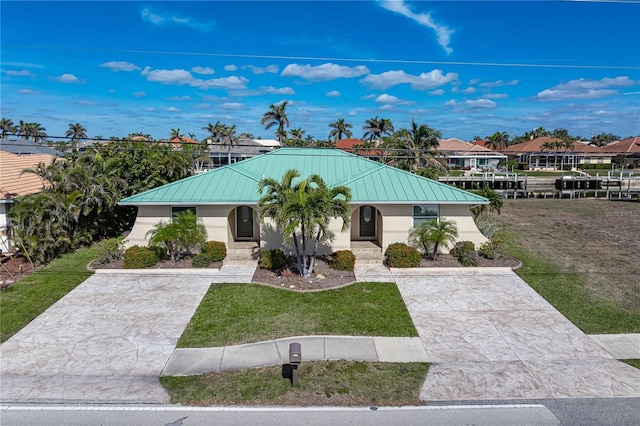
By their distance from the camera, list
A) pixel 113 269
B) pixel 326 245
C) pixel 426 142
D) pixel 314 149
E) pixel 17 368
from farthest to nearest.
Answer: pixel 426 142 < pixel 314 149 < pixel 326 245 < pixel 113 269 < pixel 17 368

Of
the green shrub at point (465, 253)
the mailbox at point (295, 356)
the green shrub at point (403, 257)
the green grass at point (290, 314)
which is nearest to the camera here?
the mailbox at point (295, 356)

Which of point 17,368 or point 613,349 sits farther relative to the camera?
point 613,349

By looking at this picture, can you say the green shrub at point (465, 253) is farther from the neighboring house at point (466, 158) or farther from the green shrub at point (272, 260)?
the neighboring house at point (466, 158)

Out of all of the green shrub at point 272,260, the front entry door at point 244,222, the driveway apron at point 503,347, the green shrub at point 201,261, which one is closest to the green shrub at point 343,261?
the green shrub at point 272,260

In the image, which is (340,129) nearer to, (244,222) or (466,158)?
(466,158)

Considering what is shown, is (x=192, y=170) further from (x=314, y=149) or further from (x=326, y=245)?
(x=326, y=245)

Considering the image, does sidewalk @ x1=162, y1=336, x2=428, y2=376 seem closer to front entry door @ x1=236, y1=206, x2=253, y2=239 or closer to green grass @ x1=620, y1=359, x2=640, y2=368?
green grass @ x1=620, y1=359, x2=640, y2=368

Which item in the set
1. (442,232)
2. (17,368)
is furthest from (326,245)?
(17,368)
